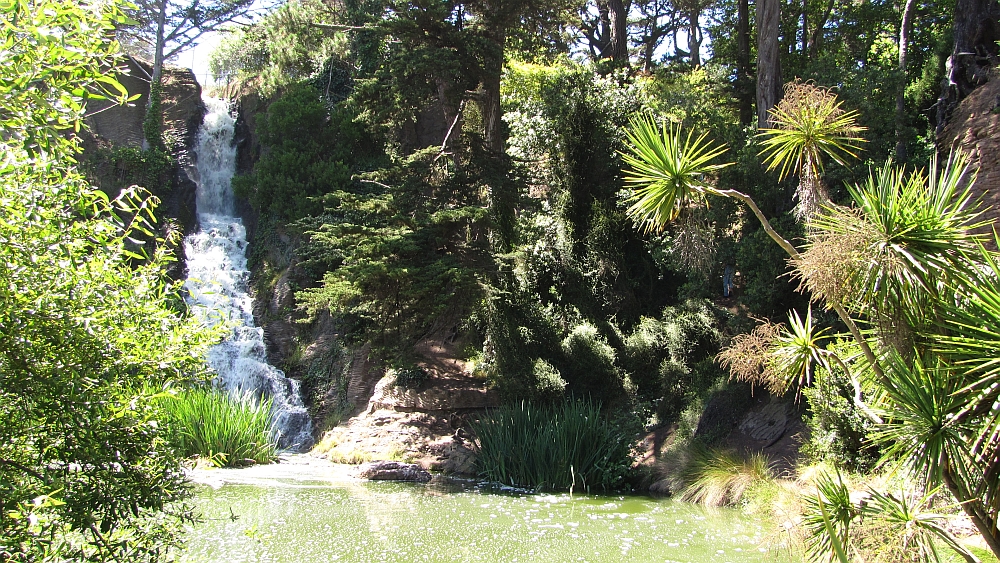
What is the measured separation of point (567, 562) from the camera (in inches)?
279

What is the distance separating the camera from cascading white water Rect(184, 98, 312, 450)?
1580cm

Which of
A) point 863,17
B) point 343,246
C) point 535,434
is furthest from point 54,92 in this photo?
point 863,17

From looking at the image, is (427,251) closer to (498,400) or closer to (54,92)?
(498,400)

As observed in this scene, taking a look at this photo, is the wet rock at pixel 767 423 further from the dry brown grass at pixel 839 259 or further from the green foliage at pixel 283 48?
the green foliage at pixel 283 48

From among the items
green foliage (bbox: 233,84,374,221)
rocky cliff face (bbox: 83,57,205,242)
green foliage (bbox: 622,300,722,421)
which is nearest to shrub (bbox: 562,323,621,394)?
green foliage (bbox: 622,300,722,421)

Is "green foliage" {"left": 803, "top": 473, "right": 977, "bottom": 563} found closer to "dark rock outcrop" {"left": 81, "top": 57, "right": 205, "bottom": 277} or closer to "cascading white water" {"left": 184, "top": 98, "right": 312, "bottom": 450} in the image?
"cascading white water" {"left": 184, "top": 98, "right": 312, "bottom": 450}

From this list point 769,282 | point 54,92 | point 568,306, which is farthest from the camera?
point 568,306

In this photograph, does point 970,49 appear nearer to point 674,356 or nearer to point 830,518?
point 674,356

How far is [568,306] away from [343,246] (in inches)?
198

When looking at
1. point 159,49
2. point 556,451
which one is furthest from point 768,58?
point 159,49

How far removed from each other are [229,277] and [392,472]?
34.2ft

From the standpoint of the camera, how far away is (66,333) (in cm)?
320

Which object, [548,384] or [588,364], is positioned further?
[588,364]

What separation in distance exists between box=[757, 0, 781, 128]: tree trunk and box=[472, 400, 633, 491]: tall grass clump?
7.33 m
